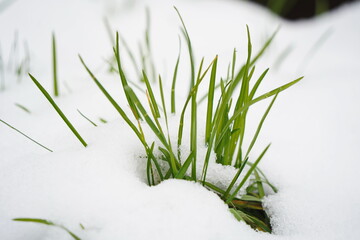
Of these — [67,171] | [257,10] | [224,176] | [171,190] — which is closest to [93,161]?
[67,171]

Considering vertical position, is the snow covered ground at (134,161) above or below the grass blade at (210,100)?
below

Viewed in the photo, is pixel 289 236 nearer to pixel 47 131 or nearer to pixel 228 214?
pixel 228 214

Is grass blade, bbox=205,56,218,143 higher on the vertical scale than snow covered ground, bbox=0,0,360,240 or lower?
higher

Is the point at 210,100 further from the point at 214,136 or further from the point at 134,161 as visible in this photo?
the point at 134,161

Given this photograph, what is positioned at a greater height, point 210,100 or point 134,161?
point 210,100

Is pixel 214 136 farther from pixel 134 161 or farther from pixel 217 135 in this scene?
pixel 134 161

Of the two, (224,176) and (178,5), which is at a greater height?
(178,5)

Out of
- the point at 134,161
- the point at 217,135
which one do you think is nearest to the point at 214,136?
the point at 217,135

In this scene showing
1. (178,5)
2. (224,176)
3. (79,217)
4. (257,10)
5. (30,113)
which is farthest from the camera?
(257,10)
